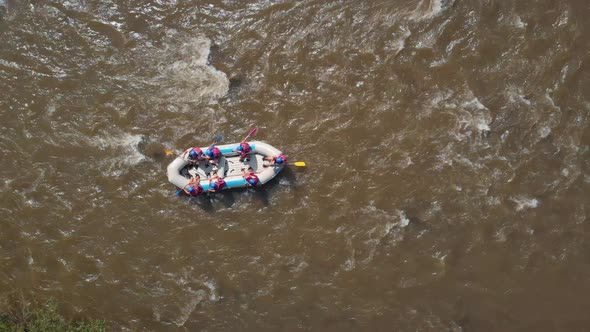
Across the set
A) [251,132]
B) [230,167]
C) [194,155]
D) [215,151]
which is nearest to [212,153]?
[215,151]

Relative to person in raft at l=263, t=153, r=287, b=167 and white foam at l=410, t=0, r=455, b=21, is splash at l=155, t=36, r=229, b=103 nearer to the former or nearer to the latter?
person in raft at l=263, t=153, r=287, b=167

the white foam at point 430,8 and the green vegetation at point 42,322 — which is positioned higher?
the white foam at point 430,8

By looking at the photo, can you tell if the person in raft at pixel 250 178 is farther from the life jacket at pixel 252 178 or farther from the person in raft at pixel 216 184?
the person in raft at pixel 216 184

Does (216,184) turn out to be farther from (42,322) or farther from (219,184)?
(42,322)

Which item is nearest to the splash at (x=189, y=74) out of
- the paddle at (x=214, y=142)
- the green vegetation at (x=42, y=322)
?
the paddle at (x=214, y=142)

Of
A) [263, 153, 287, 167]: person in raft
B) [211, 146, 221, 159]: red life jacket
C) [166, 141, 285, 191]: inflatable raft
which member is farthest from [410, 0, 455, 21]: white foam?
[211, 146, 221, 159]: red life jacket

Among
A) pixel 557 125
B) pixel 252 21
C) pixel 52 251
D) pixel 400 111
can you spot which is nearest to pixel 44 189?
pixel 52 251
